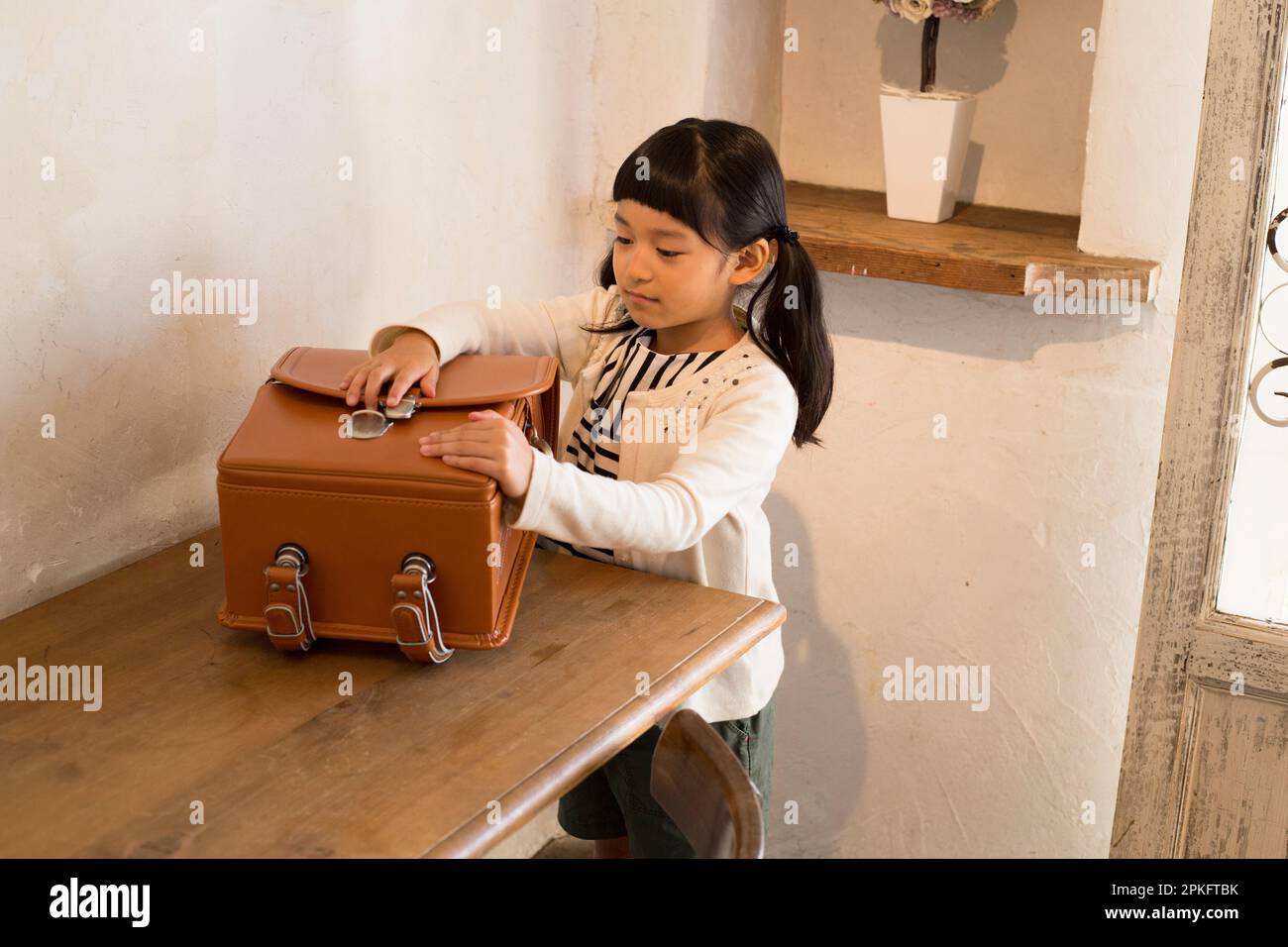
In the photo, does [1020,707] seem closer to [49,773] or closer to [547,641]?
[547,641]

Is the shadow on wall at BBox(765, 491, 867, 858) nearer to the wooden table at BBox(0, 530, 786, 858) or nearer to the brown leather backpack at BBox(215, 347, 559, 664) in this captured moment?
the wooden table at BBox(0, 530, 786, 858)

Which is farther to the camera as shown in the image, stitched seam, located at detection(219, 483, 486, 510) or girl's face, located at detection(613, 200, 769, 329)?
girl's face, located at detection(613, 200, 769, 329)

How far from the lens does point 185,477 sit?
162 cm

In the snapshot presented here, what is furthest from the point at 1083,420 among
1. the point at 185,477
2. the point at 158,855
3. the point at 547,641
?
the point at 158,855

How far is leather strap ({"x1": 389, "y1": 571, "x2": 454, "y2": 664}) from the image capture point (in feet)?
4.12

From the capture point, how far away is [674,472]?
142cm

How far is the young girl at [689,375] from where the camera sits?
1.42 meters

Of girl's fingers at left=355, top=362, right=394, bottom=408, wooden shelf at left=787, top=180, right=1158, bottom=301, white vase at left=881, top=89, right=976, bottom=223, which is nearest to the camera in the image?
girl's fingers at left=355, top=362, right=394, bottom=408

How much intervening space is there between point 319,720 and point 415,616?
0.13 m

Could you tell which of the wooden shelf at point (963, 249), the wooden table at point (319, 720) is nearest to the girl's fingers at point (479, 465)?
the wooden table at point (319, 720)

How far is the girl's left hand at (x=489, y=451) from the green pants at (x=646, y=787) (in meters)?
0.41

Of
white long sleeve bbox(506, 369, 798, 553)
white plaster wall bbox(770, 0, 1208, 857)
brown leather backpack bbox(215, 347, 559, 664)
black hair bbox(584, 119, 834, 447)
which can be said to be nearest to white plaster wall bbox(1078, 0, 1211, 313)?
white plaster wall bbox(770, 0, 1208, 857)

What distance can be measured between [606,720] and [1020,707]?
1.21 meters

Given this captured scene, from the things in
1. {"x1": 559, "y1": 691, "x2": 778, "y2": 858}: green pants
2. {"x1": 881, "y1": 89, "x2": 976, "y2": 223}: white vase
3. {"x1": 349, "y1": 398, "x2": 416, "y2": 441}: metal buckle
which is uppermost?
{"x1": 881, "y1": 89, "x2": 976, "y2": 223}: white vase
